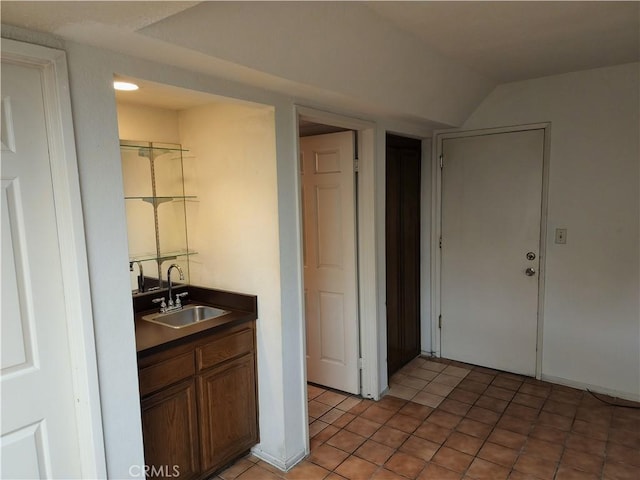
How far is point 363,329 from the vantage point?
9.95 feet

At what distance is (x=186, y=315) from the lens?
2479 mm

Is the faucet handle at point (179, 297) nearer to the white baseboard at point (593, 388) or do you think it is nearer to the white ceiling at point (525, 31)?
the white ceiling at point (525, 31)

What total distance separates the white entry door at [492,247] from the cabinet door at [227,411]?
2.02 m

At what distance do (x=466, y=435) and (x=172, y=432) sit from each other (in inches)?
66.9

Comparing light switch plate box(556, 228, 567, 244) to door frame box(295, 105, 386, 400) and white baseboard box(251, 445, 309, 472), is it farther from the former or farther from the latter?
white baseboard box(251, 445, 309, 472)

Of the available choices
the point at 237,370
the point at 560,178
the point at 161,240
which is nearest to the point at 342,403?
the point at 237,370

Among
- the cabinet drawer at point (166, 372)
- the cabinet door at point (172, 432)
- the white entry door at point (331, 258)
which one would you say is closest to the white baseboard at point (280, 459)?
the cabinet door at point (172, 432)

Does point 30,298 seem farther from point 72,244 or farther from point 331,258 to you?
point 331,258

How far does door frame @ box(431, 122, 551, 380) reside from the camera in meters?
3.13

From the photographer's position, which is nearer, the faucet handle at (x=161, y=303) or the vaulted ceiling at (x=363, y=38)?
the vaulted ceiling at (x=363, y=38)

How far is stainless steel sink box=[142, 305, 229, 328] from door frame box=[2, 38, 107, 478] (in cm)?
82

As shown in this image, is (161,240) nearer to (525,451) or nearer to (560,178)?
(525,451)

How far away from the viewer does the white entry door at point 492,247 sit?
3230 millimetres

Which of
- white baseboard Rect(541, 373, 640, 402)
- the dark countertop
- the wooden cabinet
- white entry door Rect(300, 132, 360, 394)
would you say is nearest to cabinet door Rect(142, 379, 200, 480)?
the wooden cabinet
